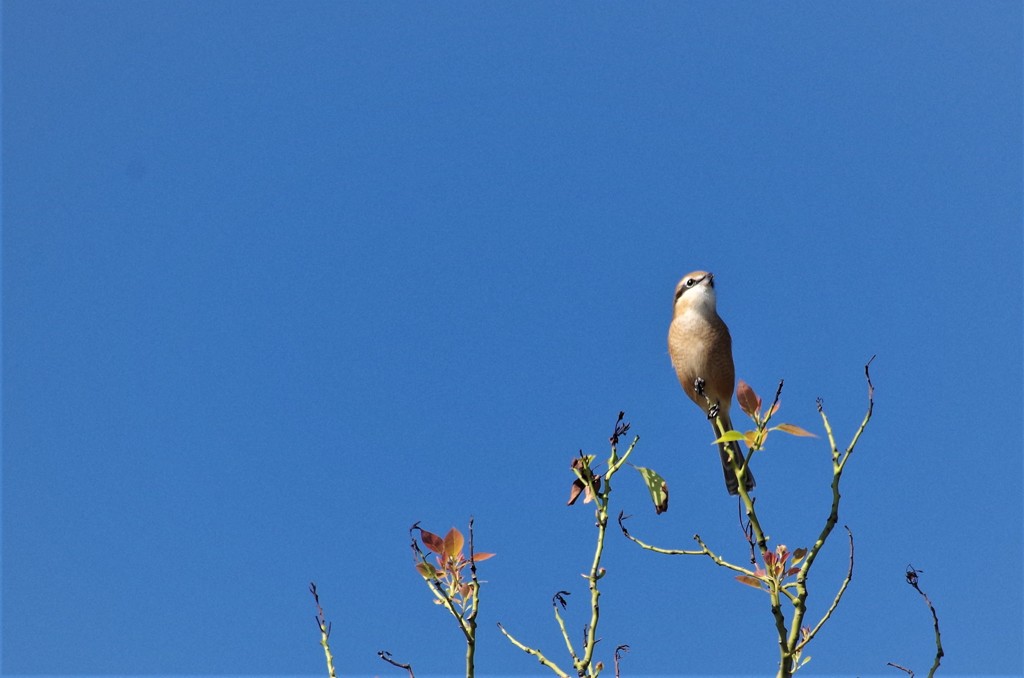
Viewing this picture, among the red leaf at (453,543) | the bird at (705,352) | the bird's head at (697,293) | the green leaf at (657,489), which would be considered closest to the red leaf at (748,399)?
the green leaf at (657,489)

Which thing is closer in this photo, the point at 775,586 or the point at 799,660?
the point at 775,586

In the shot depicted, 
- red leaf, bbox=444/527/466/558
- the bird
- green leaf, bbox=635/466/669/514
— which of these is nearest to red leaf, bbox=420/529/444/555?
red leaf, bbox=444/527/466/558

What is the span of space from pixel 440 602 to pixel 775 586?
3.03ft

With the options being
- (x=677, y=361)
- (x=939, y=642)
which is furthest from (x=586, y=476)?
(x=677, y=361)

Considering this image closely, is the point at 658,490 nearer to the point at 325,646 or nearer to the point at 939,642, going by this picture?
the point at 939,642

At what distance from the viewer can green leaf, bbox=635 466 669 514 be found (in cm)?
284

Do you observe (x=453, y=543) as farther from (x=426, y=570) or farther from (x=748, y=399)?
(x=748, y=399)

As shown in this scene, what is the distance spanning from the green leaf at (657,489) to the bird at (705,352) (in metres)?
1.97

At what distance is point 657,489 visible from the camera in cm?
285

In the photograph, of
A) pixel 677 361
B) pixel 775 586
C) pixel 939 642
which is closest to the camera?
pixel 775 586

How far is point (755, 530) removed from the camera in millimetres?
2568

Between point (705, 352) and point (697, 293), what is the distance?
393mm

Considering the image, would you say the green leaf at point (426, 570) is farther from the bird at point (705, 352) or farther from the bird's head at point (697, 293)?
the bird's head at point (697, 293)

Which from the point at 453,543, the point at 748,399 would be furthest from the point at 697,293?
the point at 453,543
